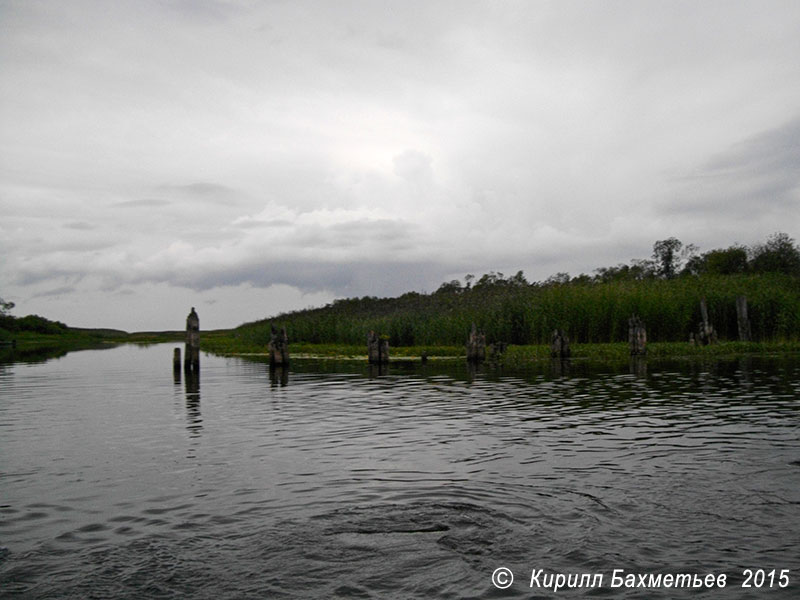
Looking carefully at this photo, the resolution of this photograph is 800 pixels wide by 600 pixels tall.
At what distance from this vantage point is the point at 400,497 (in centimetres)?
1031

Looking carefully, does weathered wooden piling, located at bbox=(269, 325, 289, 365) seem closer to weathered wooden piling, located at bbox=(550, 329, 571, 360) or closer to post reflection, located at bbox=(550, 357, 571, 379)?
post reflection, located at bbox=(550, 357, 571, 379)

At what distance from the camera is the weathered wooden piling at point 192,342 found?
3506 cm

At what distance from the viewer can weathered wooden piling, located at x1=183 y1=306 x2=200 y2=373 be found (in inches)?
1380

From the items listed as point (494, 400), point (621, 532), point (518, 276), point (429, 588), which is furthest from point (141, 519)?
point (518, 276)

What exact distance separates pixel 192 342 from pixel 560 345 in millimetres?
18928

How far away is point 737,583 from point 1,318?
14444cm

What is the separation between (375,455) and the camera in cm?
1353

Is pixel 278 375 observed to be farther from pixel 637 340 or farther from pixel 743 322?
pixel 743 322

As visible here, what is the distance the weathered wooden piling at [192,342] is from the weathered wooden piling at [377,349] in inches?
347

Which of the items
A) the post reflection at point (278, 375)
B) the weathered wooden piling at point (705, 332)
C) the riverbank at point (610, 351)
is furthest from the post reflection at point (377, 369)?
the weathered wooden piling at point (705, 332)

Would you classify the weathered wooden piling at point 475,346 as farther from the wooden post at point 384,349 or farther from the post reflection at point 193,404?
the post reflection at point 193,404

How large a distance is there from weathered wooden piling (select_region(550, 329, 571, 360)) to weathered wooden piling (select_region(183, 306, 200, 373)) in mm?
18254

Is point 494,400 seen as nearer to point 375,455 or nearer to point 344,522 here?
point 375,455

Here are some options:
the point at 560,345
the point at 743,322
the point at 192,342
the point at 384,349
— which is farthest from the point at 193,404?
the point at 743,322
